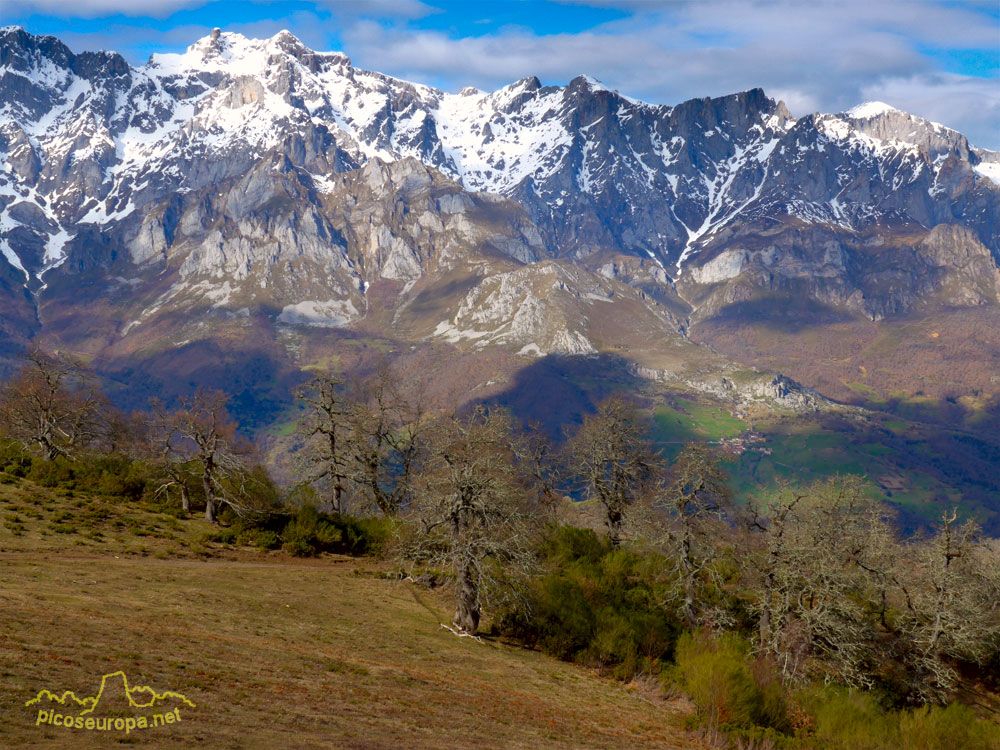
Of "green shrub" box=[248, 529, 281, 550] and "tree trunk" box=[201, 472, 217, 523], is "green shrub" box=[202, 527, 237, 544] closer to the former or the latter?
"green shrub" box=[248, 529, 281, 550]

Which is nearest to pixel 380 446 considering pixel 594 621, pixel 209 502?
pixel 209 502

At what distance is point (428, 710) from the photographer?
66.7ft

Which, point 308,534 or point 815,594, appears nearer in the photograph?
point 815,594

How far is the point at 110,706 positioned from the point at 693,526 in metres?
31.2

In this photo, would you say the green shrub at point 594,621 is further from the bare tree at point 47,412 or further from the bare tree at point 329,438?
the bare tree at point 47,412

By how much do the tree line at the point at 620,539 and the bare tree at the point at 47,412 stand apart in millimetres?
242

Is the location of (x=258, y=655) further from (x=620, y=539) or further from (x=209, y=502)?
(x=620, y=539)

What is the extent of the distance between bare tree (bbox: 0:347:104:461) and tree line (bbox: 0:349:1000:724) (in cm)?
24

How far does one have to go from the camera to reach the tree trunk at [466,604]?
3133 centimetres

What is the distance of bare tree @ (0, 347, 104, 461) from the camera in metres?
46.2

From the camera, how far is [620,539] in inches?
1833

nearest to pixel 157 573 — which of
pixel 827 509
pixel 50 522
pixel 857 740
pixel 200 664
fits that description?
pixel 50 522

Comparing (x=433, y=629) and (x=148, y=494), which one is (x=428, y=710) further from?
(x=148, y=494)

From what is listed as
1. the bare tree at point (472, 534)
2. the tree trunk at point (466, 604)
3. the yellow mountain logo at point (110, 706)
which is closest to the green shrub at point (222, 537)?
the bare tree at point (472, 534)
